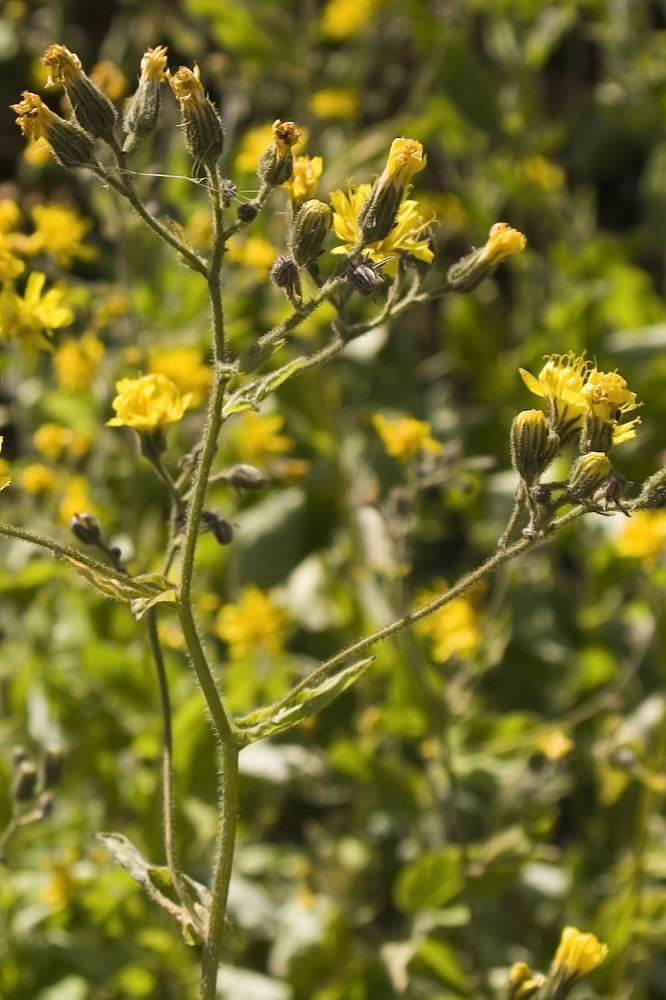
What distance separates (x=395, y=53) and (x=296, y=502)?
3.57 m

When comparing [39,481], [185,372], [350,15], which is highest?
[350,15]

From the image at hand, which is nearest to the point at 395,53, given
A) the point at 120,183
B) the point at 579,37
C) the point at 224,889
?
the point at 579,37

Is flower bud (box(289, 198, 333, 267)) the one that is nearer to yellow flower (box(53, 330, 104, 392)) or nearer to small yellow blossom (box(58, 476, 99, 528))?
small yellow blossom (box(58, 476, 99, 528))

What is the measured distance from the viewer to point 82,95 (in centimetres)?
188

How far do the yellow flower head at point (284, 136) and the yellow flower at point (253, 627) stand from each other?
2178 mm

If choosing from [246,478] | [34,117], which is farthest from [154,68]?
[246,478]

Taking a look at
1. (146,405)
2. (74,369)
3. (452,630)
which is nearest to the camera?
(146,405)

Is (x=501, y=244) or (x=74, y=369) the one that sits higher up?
(x=74, y=369)

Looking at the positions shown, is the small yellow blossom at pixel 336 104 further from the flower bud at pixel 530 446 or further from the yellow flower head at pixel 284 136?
the flower bud at pixel 530 446

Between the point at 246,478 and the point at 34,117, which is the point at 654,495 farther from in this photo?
the point at 34,117

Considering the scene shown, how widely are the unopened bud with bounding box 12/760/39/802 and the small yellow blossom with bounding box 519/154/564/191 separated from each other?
3.55m

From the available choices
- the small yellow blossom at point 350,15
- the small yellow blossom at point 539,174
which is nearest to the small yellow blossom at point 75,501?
the small yellow blossom at point 539,174

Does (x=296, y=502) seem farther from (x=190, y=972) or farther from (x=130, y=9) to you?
(x=130, y=9)

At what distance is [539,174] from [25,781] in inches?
148
